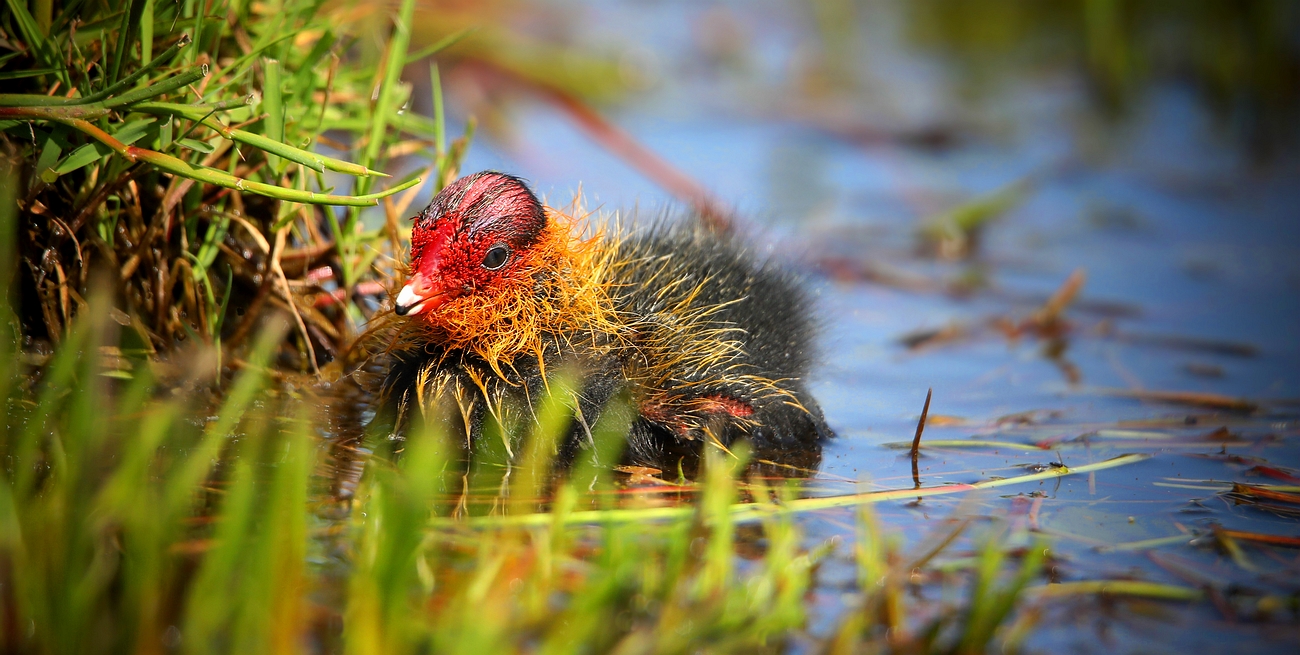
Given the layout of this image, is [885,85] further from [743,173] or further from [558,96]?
[558,96]

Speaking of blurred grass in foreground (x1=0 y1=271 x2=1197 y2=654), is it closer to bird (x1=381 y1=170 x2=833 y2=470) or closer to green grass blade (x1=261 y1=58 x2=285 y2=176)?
bird (x1=381 y1=170 x2=833 y2=470)

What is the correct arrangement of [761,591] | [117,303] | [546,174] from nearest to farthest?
[761,591]
[117,303]
[546,174]

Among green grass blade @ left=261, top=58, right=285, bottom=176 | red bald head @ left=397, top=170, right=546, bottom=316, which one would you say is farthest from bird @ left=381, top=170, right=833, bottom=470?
green grass blade @ left=261, top=58, right=285, bottom=176

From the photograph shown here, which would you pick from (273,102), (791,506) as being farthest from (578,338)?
(273,102)

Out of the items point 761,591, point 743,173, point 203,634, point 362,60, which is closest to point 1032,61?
point 743,173

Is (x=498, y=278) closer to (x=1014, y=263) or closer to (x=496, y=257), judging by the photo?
(x=496, y=257)

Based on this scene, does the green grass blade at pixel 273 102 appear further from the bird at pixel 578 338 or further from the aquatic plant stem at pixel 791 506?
the aquatic plant stem at pixel 791 506

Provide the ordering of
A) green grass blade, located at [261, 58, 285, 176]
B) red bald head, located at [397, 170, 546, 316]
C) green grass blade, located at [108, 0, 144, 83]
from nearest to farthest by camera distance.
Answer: green grass blade, located at [108, 0, 144, 83], red bald head, located at [397, 170, 546, 316], green grass blade, located at [261, 58, 285, 176]
